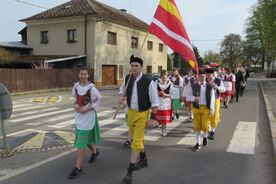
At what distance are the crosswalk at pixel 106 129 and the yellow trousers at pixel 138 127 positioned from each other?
2.52m

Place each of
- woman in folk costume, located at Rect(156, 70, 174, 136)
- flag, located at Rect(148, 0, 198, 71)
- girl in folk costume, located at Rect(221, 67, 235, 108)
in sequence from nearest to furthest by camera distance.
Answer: flag, located at Rect(148, 0, 198, 71) → woman in folk costume, located at Rect(156, 70, 174, 136) → girl in folk costume, located at Rect(221, 67, 235, 108)

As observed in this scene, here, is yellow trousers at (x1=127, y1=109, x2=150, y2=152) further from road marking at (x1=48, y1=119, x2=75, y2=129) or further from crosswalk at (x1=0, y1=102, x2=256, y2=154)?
road marking at (x1=48, y1=119, x2=75, y2=129)

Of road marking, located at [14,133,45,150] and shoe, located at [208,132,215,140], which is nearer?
Answer: road marking, located at [14,133,45,150]

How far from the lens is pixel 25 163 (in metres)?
5.88

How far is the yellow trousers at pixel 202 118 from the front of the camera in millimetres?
7000

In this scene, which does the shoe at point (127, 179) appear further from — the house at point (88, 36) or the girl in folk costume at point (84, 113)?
the house at point (88, 36)

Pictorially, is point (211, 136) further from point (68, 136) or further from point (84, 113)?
point (84, 113)

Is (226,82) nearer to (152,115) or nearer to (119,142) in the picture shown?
(119,142)

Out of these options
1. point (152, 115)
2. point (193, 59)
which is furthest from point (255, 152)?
point (152, 115)

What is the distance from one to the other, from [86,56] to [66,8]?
601 cm

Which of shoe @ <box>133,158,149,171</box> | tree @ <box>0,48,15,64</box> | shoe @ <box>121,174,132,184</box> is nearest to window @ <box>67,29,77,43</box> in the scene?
tree @ <box>0,48,15,64</box>

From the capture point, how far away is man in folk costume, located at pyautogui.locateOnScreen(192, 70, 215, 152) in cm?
696

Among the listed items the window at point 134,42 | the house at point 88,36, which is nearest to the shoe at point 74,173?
the house at point 88,36

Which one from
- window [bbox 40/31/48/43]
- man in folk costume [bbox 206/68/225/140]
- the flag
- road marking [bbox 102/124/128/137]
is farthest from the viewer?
window [bbox 40/31/48/43]
